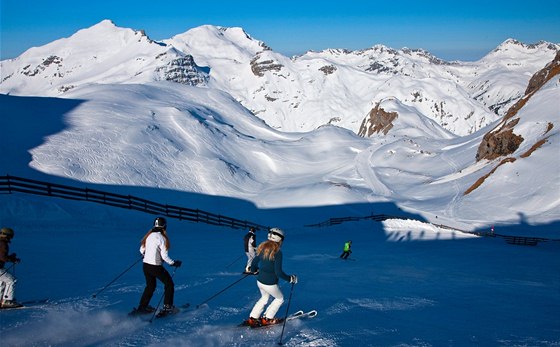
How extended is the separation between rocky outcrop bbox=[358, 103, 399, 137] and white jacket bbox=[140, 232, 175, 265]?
147491mm

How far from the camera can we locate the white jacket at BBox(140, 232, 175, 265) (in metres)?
9.32

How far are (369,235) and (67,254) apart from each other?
22.3m

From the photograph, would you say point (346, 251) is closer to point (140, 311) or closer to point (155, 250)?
point (140, 311)

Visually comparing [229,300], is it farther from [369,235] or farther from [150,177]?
[150,177]

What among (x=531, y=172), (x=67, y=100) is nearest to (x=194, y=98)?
(x=67, y=100)

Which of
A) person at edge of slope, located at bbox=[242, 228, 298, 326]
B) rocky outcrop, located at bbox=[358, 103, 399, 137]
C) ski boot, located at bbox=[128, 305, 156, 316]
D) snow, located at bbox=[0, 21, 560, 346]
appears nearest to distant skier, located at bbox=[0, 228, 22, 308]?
snow, located at bbox=[0, 21, 560, 346]

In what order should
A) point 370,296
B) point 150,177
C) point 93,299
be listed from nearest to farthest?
point 93,299
point 370,296
point 150,177

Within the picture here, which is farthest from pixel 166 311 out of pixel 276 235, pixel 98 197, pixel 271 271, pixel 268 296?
pixel 98 197

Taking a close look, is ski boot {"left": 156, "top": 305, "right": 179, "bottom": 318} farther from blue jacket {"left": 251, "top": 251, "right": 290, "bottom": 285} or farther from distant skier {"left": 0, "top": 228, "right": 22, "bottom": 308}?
distant skier {"left": 0, "top": 228, "right": 22, "bottom": 308}

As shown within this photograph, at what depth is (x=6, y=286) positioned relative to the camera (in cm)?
962

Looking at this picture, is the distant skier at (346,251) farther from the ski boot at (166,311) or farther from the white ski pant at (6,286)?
the white ski pant at (6,286)

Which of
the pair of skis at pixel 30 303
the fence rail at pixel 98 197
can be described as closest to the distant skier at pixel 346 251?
the fence rail at pixel 98 197

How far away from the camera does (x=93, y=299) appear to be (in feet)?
36.1

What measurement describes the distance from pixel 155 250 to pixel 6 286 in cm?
311
